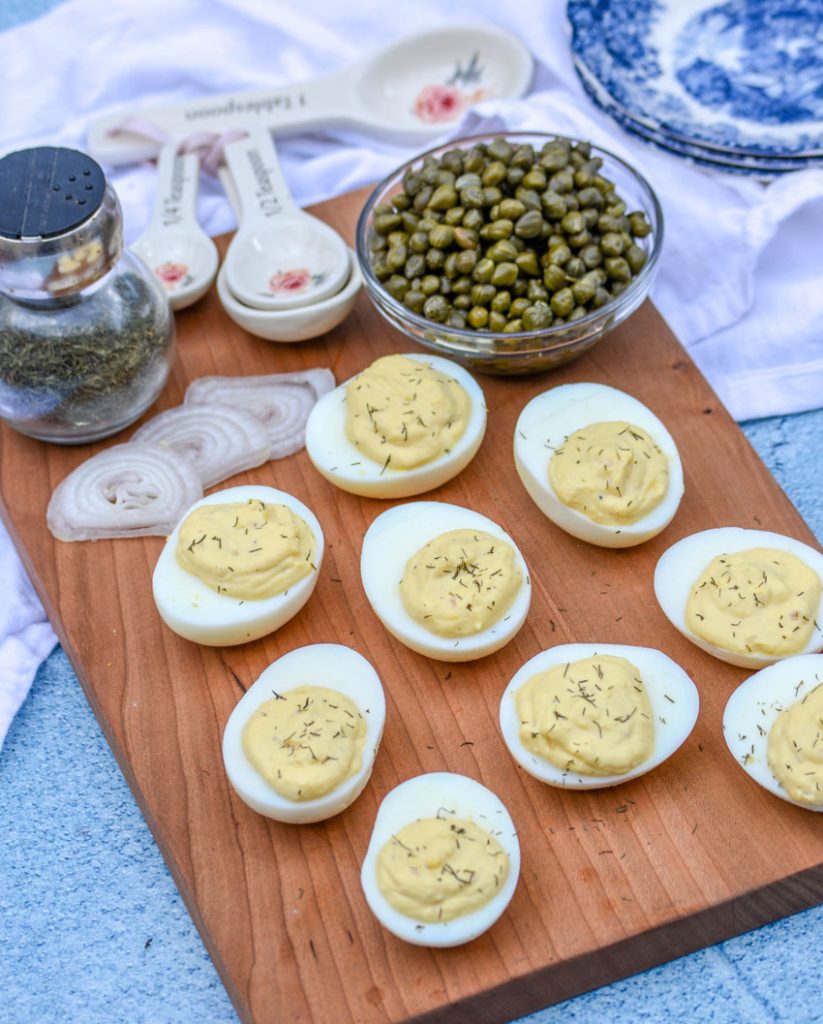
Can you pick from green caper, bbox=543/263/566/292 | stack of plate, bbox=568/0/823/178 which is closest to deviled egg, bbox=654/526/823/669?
green caper, bbox=543/263/566/292

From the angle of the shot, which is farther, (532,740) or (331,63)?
(331,63)

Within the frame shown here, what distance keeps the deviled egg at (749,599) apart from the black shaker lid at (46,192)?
1726 mm

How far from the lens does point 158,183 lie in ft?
13.6

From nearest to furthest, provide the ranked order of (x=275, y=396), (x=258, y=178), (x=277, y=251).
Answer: (x=275, y=396) → (x=277, y=251) → (x=258, y=178)

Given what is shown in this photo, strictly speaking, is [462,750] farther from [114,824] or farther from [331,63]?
[331,63]

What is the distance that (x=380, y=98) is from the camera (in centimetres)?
451

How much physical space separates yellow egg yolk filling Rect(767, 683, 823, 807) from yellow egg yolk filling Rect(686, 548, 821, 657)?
19cm

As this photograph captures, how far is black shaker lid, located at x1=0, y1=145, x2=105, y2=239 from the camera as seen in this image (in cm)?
296

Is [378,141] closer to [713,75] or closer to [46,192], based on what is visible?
[713,75]

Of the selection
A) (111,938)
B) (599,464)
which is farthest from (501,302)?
(111,938)

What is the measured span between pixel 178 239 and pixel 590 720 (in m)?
2.27

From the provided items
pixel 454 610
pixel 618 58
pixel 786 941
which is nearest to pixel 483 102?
pixel 618 58

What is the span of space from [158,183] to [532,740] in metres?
2.53

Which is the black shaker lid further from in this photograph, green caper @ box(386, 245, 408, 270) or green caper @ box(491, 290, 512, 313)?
green caper @ box(491, 290, 512, 313)
